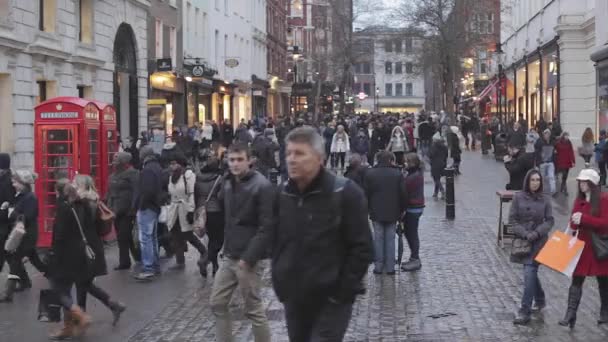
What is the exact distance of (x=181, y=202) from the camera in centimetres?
1352

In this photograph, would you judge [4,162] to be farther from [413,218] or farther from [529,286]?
[529,286]

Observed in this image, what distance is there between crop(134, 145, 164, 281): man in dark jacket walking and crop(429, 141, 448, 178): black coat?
11.4 m

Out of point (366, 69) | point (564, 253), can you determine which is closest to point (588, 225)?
point (564, 253)

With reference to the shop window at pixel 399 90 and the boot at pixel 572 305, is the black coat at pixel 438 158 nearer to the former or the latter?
the boot at pixel 572 305

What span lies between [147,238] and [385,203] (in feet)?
10.5

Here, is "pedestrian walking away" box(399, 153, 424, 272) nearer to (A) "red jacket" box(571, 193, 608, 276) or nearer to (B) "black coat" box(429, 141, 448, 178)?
(A) "red jacket" box(571, 193, 608, 276)

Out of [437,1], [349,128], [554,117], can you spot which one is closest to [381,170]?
[349,128]

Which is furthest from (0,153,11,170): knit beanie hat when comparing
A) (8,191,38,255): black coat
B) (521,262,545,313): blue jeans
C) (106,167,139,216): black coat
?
(521,262,545,313): blue jeans

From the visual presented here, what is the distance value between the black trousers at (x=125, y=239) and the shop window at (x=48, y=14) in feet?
38.3

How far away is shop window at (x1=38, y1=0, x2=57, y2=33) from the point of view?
24.2 m

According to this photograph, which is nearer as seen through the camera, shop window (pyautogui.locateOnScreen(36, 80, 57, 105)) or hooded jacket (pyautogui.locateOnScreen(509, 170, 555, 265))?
hooded jacket (pyautogui.locateOnScreen(509, 170, 555, 265))

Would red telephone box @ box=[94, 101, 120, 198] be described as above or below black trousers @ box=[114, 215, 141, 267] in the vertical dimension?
above

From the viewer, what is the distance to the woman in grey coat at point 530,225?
987 centimetres

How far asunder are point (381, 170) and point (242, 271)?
18.7 feet
